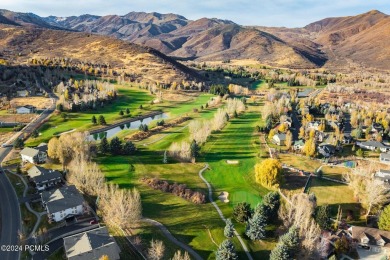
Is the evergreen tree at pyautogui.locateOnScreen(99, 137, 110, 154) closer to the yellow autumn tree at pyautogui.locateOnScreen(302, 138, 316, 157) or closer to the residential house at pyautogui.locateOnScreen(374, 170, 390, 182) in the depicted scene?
the yellow autumn tree at pyautogui.locateOnScreen(302, 138, 316, 157)

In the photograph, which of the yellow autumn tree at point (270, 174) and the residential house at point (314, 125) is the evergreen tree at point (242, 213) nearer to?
the yellow autumn tree at point (270, 174)

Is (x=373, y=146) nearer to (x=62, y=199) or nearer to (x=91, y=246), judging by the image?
(x=91, y=246)

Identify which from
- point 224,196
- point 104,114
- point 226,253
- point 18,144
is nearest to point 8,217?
point 18,144

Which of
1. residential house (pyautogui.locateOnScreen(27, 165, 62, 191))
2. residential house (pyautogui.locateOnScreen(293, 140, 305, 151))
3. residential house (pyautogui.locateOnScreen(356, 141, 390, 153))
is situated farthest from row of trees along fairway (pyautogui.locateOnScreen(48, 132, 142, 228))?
residential house (pyautogui.locateOnScreen(356, 141, 390, 153))

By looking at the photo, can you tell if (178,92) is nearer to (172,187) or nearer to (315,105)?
(315,105)

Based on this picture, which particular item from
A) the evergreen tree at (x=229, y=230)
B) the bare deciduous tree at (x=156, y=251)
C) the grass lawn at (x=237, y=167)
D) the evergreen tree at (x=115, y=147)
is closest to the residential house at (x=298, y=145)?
the grass lawn at (x=237, y=167)
